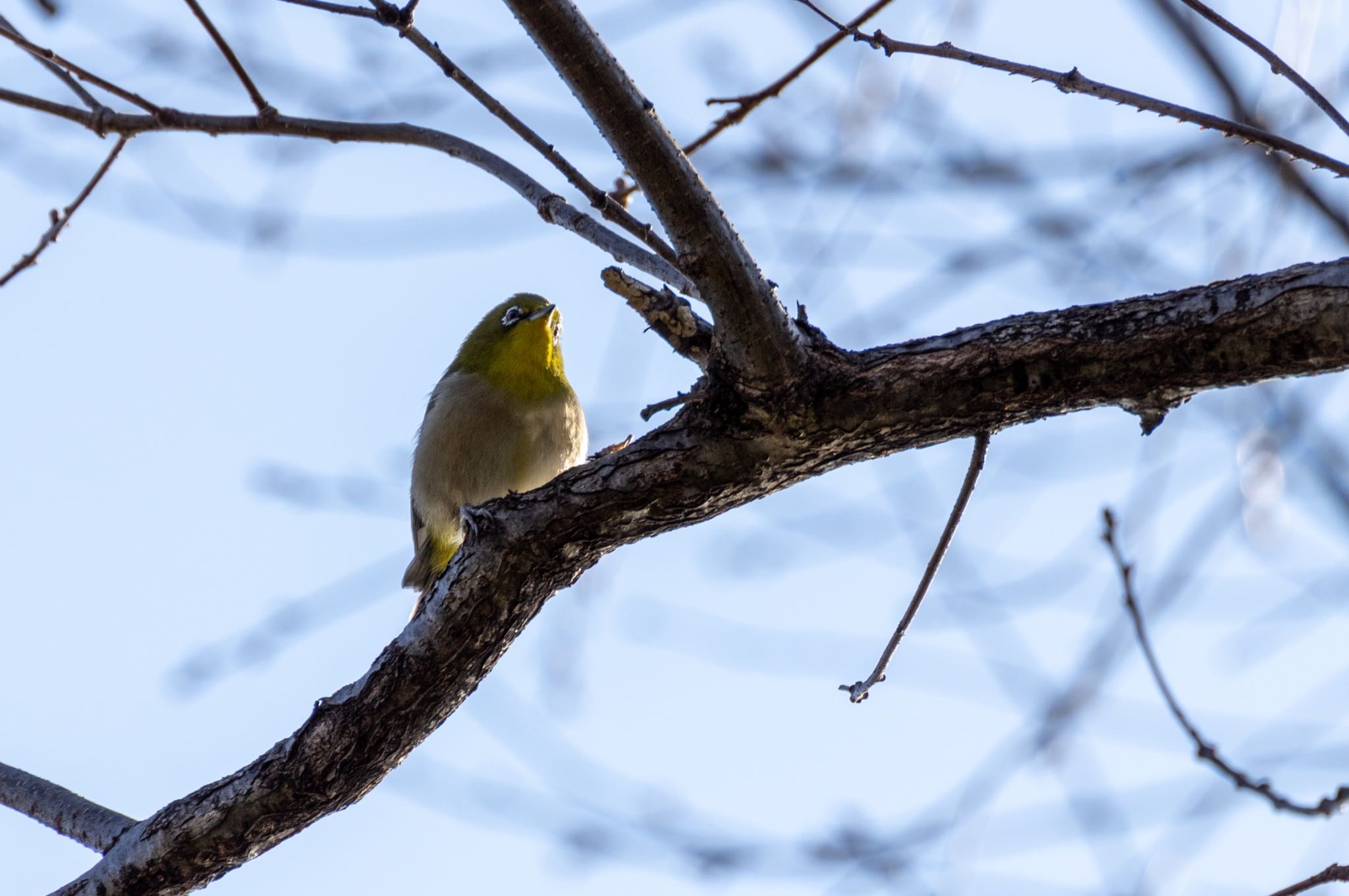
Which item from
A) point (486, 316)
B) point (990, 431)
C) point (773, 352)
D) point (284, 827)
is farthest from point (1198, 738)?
point (486, 316)

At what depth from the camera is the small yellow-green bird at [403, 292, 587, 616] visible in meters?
5.86

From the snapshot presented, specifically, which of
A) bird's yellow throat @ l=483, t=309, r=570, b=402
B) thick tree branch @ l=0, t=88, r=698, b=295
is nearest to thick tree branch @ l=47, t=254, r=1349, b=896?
thick tree branch @ l=0, t=88, r=698, b=295

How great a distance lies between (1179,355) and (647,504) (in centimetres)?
131

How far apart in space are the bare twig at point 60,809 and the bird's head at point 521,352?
3.01 meters

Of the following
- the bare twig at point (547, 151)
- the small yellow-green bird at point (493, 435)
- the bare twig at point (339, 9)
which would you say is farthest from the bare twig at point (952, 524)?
the small yellow-green bird at point (493, 435)

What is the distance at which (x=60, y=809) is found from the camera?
A: 3.49 metres

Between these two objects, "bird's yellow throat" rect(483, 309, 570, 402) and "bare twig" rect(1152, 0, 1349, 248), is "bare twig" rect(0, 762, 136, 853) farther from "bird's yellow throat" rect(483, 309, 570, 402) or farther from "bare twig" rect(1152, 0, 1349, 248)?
"bare twig" rect(1152, 0, 1349, 248)

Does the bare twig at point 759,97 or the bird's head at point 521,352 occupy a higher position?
the bird's head at point 521,352

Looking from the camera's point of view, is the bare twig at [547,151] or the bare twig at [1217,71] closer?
the bare twig at [547,151]

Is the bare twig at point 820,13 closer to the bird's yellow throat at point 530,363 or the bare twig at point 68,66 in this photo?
the bare twig at point 68,66

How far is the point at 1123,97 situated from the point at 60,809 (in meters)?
3.35

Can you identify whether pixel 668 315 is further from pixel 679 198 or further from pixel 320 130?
pixel 320 130

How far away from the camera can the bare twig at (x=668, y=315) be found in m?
2.88

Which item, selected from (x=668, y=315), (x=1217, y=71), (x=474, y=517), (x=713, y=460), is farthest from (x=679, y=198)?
(x=1217, y=71)
